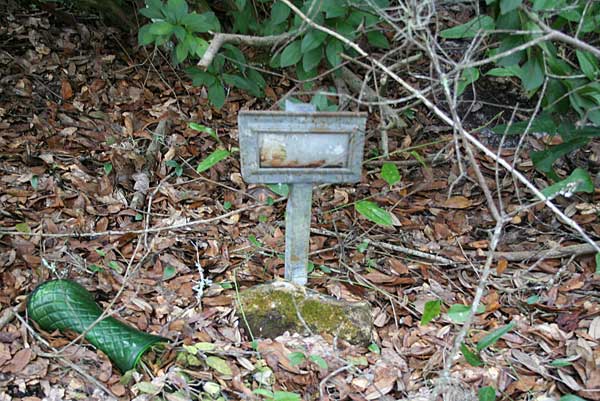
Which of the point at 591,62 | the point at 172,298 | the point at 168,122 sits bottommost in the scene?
the point at 172,298

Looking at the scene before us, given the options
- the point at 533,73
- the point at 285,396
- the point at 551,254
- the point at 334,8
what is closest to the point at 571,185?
the point at 533,73

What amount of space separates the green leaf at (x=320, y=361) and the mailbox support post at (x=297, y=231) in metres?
0.36

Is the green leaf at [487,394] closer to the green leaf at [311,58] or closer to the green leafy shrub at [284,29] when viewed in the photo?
the green leafy shrub at [284,29]

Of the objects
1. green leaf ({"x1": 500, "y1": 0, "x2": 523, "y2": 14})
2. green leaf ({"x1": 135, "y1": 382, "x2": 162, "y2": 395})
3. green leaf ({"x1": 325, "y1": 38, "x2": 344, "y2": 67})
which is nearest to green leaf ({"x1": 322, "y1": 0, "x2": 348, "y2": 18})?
green leaf ({"x1": 325, "y1": 38, "x2": 344, "y2": 67})

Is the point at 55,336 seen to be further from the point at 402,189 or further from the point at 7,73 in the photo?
the point at 7,73

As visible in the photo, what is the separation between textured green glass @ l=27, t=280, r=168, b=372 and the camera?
6.66 feet

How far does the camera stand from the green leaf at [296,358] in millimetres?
2043

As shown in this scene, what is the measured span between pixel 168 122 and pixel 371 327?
5.61 feet

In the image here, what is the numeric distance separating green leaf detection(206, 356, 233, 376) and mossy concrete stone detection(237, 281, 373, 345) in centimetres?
19

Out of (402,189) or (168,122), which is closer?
(402,189)

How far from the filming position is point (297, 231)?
7.29 feet

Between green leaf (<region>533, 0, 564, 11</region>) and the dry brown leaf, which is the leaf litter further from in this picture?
green leaf (<region>533, 0, 564, 11</region>)

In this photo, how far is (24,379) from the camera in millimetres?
1951

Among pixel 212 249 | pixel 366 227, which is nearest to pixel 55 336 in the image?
pixel 212 249
